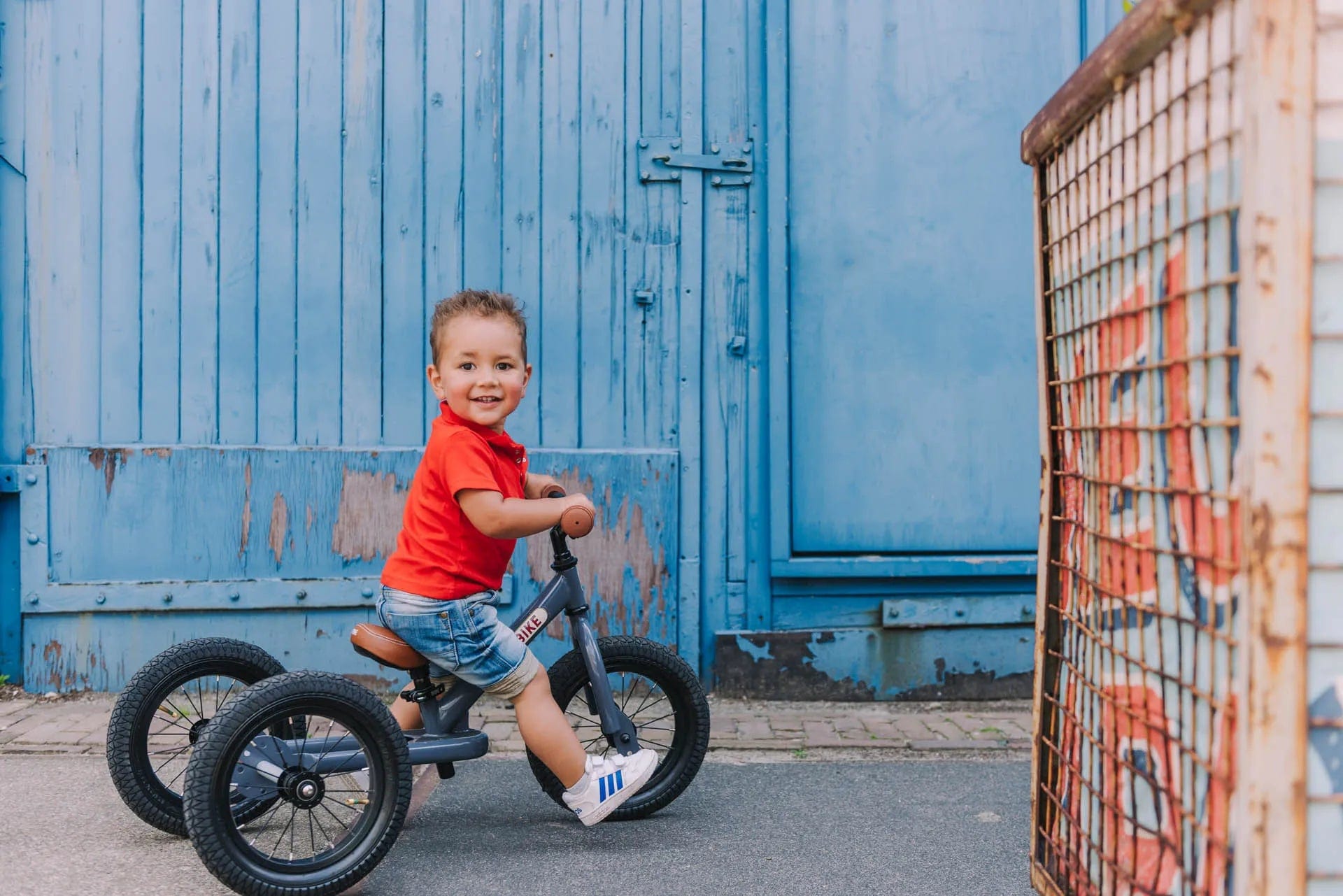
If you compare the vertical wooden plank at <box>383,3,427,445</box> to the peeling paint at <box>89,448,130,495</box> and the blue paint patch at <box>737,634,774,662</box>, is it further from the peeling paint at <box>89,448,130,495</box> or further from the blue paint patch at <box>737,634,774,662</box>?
the blue paint patch at <box>737,634,774,662</box>

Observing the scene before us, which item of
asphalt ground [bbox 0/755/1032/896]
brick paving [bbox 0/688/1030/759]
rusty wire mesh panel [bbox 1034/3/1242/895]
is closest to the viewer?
rusty wire mesh panel [bbox 1034/3/1242/895]

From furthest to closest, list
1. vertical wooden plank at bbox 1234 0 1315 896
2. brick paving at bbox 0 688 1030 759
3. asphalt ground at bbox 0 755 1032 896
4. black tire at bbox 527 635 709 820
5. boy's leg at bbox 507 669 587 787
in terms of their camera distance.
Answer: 1. brick paving at bbox 0 688 1030 759
2. black tire at bbox 527 635 709 820
3. boy's leg at bbox 507 669 587 787
4. asphalt ground at bbox 0 755 1032 896
5. vertical wooden plank at bbox 1234 0 1315 896

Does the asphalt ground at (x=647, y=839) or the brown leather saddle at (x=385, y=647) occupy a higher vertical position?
the brown leather saddle at (x=385, y=647)

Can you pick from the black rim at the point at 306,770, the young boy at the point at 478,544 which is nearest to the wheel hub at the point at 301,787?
the black rim at the point at 306,770

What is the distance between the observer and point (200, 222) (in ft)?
13.2

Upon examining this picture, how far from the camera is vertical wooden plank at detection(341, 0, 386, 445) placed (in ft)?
13.3

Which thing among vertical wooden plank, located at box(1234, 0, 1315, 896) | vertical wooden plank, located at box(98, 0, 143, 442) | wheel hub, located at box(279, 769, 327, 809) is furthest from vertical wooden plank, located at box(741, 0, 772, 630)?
vertical wooden plank, located at box(1234, 0, 1315, 896)

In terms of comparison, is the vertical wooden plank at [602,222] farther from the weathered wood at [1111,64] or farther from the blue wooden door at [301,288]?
the weathered wood at [1111,64]

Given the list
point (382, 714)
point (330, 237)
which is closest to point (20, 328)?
point (330, 237)

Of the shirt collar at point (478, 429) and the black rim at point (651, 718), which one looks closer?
the shirt collar at point (478, 429)

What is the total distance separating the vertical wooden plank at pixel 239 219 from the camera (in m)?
4.02

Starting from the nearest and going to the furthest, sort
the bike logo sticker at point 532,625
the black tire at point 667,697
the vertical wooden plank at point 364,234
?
the bike logo sticker at point 532,625 → the black tire at point 667,697 → the vertical wooden plank at point 364,234

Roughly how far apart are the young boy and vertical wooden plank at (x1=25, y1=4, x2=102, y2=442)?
6.70 ft

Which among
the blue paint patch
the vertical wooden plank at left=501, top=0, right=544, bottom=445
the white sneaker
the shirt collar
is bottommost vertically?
the white sneaker
